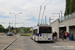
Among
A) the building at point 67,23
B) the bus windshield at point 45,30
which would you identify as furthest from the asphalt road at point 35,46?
the building at point 67,23

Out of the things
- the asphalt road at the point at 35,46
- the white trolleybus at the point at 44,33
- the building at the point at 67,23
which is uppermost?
the building at the point at 67,23

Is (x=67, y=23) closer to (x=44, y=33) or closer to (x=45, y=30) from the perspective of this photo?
(x=45, y=30)

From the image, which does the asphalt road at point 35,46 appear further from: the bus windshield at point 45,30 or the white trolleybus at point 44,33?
the bus windshield at point 45,30

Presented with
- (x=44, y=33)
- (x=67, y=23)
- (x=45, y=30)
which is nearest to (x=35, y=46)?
(x=44, y=33)

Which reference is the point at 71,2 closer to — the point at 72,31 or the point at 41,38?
the point at 72,31

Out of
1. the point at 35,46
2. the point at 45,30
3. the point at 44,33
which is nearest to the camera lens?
the point at 35,46

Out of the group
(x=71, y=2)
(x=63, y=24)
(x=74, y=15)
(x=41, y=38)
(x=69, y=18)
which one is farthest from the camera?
(x=71, y=2)

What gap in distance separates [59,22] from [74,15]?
7225 mm

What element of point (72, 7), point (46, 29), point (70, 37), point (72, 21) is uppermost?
point (72, 7)

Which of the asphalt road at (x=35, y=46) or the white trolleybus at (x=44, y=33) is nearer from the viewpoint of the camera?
the asphalt road at (x=35, y=46)

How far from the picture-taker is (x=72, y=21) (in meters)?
22.0

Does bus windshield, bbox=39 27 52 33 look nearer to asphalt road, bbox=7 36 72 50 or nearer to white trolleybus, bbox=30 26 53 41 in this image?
white trolleybus, bbox=30 26 53 41

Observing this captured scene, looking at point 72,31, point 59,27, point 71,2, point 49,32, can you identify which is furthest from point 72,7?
point 49,32

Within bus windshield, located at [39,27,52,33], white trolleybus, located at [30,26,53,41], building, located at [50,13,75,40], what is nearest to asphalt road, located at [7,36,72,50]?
white trolleybus, located at [30,26,53,41]
